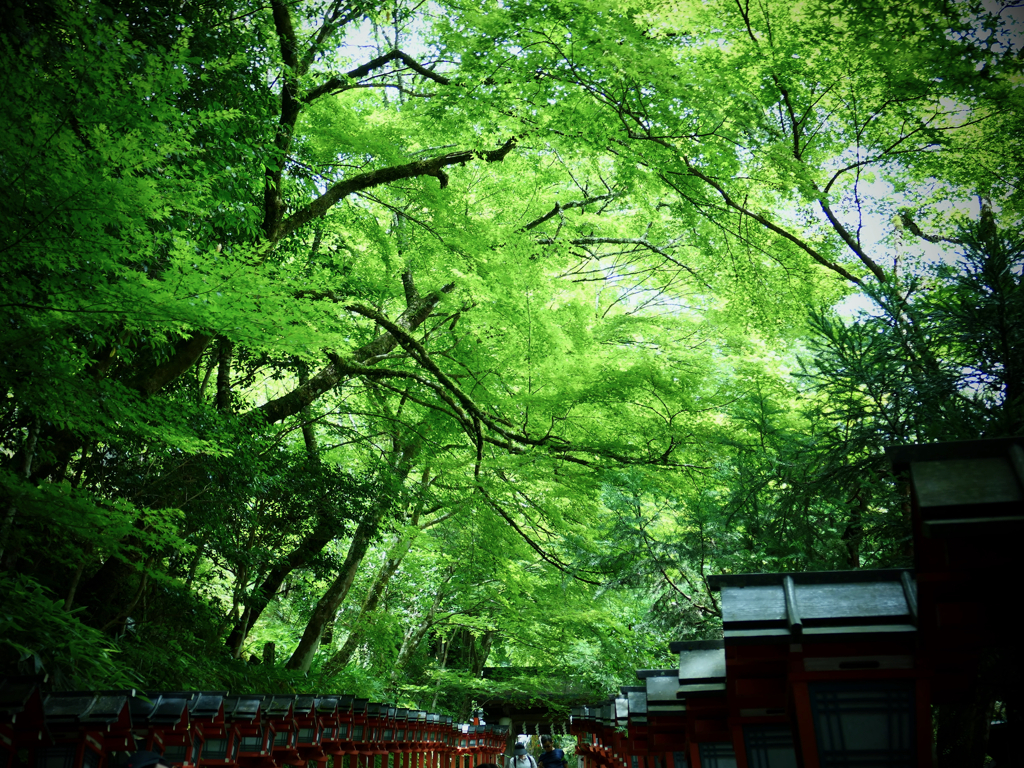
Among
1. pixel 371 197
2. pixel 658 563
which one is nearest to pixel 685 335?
pixel 658 563

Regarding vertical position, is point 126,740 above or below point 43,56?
below

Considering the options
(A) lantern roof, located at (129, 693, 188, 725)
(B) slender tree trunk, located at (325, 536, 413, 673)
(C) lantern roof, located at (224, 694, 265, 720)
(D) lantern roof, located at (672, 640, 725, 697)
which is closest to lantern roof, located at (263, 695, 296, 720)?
(C) lantern roof, located at (224, 694, 265, 720)

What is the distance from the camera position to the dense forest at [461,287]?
4.84 meters

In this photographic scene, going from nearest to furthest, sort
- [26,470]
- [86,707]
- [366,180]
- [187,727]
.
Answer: [86,707] < [187,727] < [26,470] < [366,180]

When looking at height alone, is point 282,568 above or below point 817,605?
above

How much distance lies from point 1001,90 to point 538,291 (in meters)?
4.60

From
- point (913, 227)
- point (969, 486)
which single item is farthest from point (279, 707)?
point (913, 227)

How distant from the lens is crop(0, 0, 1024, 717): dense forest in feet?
15.9

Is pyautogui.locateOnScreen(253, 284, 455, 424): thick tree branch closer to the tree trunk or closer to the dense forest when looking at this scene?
the dense forest

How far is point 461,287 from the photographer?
328 inches

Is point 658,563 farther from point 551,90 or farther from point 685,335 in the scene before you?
point 551,90

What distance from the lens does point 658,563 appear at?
11305mm

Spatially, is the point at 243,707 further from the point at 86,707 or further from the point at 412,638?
the point at 412,638

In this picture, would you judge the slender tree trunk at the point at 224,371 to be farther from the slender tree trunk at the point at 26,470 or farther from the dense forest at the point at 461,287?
the slender tree trunk at the point at 26,470
